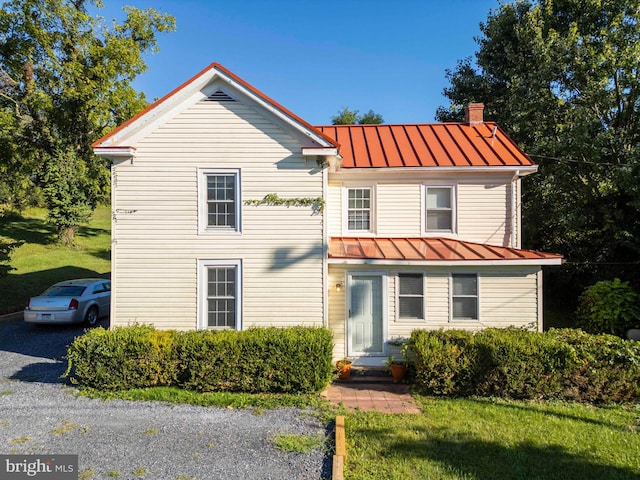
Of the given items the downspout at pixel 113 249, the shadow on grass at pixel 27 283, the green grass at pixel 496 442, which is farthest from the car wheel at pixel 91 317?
the green grass at pixel 496 442

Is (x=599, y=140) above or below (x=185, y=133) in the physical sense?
above

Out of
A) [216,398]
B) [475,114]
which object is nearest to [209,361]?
[216,398]

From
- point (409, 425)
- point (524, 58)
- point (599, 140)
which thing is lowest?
point (409, 425)

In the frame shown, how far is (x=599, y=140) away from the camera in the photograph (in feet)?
43.8

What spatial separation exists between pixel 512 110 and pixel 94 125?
1003 inches

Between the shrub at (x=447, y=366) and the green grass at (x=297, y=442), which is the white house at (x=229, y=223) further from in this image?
the green grass at (x=297, y=442)

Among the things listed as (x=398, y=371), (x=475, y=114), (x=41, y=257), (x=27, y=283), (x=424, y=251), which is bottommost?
(x=398, y=371)

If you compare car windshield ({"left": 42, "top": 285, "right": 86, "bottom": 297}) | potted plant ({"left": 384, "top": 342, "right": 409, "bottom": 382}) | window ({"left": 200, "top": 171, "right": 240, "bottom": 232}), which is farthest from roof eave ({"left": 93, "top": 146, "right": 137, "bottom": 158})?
potted plant ({"left": 384, "top": 342, "right": 409, "bottom": 382})

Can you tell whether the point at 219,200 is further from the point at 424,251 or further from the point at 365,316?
the point at 424,251

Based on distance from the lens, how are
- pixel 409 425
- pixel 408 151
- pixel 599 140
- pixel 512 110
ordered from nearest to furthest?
pixel 409 425 → pixel 408 151 → pixel 599 140 → pixel 512 110

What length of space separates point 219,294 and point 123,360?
2540mm

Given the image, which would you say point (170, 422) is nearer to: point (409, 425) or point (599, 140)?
point (409, 425)

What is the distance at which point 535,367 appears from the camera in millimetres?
7859

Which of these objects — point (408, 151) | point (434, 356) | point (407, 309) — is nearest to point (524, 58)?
point (408, 151)
